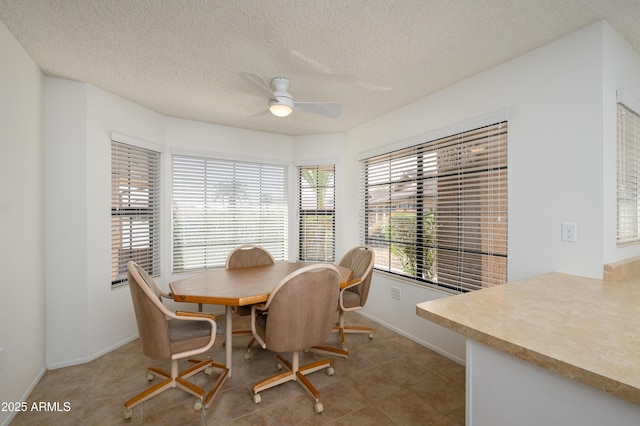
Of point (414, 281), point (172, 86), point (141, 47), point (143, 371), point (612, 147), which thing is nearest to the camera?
point (612, 147)

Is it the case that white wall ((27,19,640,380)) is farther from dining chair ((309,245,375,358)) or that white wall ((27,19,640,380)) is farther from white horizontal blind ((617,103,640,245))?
dining chair ((309,245,375,358))

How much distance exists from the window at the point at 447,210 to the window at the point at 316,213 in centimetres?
81

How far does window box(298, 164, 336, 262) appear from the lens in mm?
4086

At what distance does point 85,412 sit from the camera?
1829 millimetres

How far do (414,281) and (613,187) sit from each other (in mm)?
1717

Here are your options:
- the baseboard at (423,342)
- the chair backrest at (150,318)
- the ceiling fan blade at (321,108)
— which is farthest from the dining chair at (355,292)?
the ceiling fan blade at (321,108)

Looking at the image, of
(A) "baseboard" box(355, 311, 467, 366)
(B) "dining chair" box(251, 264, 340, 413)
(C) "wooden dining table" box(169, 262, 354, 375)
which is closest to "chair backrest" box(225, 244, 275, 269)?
(C) "wooden dining table" box(169, 262, 354, 375)

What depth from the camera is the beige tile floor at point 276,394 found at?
1.76 m

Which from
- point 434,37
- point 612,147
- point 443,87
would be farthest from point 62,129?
point 612,147

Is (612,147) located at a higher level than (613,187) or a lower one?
higher

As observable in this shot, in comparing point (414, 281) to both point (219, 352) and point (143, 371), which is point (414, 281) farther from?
point (143, 371)

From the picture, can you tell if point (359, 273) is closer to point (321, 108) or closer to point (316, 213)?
point (316, 213)

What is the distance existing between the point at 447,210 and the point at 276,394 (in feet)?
7.12

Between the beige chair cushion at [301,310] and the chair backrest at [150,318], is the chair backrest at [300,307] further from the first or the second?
the chair backrest at [150,318]
